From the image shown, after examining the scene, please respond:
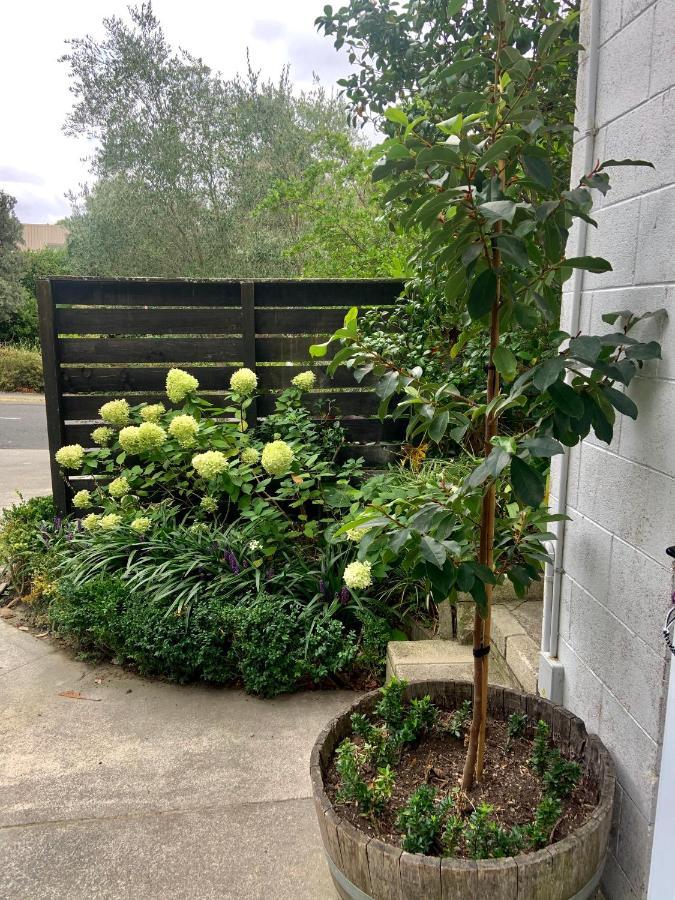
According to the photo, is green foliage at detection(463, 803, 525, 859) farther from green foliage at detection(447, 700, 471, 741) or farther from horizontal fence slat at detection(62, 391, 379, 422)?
horizontal fence slat at detection(62, 391, 379, 422)

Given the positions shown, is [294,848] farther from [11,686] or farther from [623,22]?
[623,22]

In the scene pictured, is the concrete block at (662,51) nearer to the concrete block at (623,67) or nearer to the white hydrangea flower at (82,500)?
the concrete block at (623,67)

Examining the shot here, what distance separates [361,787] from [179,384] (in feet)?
8.26

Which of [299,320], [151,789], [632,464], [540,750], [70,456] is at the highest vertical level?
[299,320]

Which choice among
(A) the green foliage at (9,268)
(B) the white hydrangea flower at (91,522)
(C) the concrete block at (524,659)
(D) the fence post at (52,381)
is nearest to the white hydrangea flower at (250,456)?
(B) the white hydrangea flower at (91,522)

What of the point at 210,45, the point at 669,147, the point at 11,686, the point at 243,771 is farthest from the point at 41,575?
the point at 210,45

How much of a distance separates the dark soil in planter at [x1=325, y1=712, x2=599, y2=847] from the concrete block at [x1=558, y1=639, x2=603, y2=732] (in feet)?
0.48

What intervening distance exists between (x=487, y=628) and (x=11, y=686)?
2251 millimetres

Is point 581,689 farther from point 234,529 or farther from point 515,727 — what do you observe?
point 234,529

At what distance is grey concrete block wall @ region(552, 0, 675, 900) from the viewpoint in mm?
1261

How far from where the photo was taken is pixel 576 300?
1638 mm

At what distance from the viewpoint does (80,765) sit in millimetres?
2234

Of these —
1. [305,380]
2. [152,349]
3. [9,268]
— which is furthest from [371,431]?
[9,268]

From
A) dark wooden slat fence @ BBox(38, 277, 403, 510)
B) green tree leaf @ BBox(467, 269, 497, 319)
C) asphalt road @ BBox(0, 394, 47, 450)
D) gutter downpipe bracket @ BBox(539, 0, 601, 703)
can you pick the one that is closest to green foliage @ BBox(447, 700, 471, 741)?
gutter downpipe bracket @ BBox(539, 0, 601, 703)
